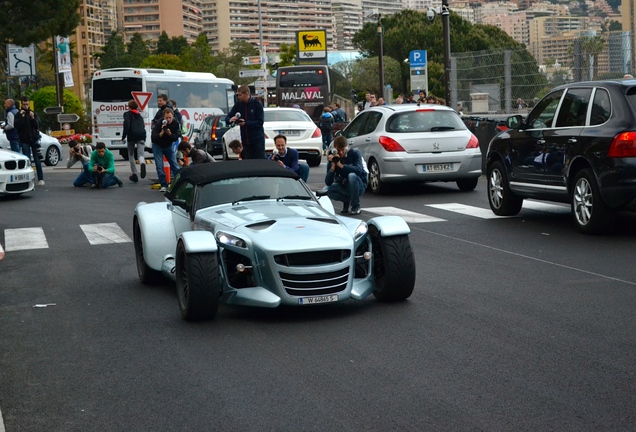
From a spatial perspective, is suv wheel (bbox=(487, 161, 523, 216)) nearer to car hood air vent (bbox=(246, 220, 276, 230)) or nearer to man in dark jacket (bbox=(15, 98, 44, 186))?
car hood air vent (bbox=(246, 220, 276, 230))

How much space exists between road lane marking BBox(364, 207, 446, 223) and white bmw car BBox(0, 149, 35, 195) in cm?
792

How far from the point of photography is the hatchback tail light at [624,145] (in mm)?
12406

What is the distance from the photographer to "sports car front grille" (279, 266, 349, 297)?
8148 millimetres

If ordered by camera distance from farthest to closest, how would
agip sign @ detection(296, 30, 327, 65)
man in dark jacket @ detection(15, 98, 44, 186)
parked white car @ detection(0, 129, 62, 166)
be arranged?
agip sign @ detection(296, 30, 327, 65) < parked white car @ detection(0, 129, 62, 166) < man in dark jacket @ detection(15, 98, 44, 186)

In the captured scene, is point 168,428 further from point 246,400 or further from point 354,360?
point 354,360

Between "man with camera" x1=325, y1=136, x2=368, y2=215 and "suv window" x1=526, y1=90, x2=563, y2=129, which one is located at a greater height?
"suv window" x1=526, y1=90, x2=563, y2=129

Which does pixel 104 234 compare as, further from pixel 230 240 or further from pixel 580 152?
pixel 230 240

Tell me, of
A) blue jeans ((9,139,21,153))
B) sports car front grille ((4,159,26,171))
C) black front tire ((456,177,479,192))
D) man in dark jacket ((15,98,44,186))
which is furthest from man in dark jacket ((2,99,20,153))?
black front tire ((456,177,479,192))

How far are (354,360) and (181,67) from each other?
394ft

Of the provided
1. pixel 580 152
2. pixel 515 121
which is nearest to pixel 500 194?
pixel 515 121

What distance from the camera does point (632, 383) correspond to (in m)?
6.13

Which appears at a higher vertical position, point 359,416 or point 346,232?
point 346,232

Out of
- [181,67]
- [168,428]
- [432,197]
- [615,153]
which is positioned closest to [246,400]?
[168,428]

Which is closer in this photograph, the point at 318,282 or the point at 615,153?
the point at 318,282
